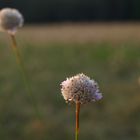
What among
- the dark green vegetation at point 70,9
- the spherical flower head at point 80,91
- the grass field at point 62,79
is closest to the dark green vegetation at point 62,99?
the grass field at point 62,79

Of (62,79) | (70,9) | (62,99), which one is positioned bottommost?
(70,9)

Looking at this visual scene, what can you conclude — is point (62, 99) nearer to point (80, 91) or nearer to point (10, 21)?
point (10, 21)

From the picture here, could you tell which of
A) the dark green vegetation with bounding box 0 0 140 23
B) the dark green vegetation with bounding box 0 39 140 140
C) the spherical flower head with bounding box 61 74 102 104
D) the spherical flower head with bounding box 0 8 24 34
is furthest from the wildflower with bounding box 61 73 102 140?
the dark green vegetation with bounding box 0 0 140 23

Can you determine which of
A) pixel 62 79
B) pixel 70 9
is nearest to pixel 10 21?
pixel 62 79

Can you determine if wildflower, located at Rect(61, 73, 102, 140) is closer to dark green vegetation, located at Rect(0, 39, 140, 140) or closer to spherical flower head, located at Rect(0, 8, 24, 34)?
spherical flower head, located at Rect(0, 8, 24, 34)

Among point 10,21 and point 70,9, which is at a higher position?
Answer: point 10,21

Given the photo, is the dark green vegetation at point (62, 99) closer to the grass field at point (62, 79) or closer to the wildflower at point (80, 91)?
the grass field at point (62, 79)
